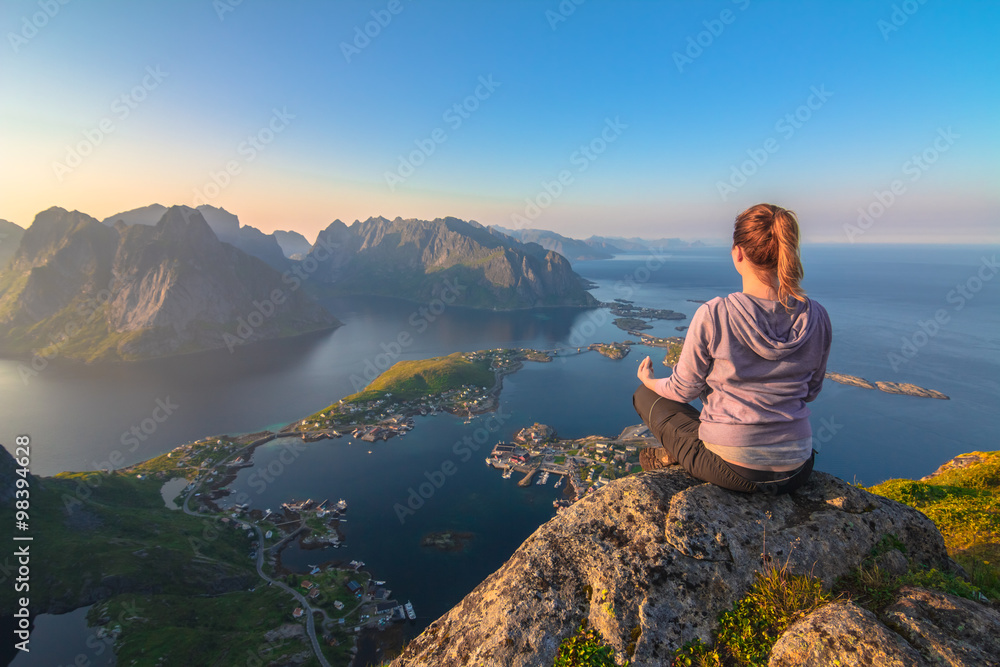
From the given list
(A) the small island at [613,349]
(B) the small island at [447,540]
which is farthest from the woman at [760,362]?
(A) the small island at [613,349]

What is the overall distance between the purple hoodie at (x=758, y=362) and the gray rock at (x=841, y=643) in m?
1.65

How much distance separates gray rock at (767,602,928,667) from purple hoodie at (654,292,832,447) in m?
1.65

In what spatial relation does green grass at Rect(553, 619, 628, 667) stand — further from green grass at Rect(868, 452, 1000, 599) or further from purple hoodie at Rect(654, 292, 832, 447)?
green grass at Rect(868, 452, 1000, 599)

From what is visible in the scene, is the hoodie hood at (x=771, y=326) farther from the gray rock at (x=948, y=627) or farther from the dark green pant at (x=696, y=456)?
the gray rock at (x=948, y=627)

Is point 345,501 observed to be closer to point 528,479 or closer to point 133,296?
point 528,479

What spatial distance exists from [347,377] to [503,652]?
413 feet

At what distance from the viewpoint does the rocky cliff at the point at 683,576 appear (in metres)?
3.68

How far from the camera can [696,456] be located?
5.14m

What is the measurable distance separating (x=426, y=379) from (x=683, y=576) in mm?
106337

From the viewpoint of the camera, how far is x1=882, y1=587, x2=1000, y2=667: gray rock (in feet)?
10.7

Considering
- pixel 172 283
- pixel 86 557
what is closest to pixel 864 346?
pixel 86 557

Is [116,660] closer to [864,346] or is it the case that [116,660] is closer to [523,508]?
[523,508]

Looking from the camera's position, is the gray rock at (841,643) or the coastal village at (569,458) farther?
the coastal village at (569,458)

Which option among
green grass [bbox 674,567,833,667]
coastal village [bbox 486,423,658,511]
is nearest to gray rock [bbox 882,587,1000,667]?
green grass [bbox 674,567,833,667]
